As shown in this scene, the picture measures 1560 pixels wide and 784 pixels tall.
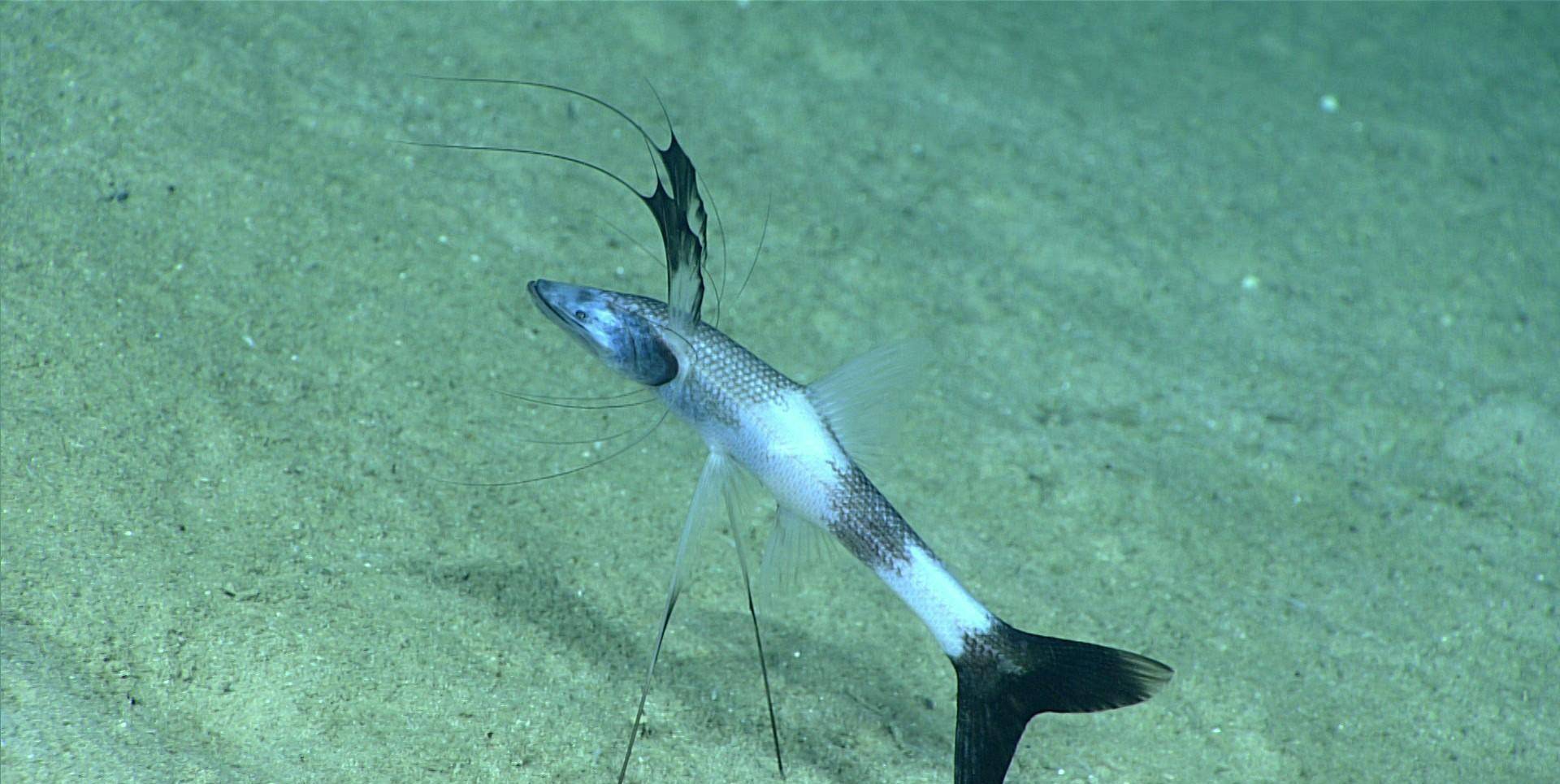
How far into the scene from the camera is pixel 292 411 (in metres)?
3.15

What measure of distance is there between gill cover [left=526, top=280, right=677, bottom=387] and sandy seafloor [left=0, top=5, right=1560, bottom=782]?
0.58 m

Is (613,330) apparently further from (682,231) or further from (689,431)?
(689,431)

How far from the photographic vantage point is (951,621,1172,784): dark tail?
2115mm

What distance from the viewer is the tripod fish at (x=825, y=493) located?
82.8 inches

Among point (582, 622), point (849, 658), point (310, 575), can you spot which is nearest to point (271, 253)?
point (310, 575)

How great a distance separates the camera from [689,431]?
374cm

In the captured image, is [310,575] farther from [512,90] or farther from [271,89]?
[512,90]

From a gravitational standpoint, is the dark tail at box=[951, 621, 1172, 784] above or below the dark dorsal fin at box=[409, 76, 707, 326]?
below

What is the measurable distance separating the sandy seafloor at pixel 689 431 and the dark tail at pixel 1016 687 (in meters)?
0.50

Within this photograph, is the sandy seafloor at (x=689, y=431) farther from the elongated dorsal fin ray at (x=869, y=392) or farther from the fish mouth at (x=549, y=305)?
the fish mouth at (x=549, y=305)

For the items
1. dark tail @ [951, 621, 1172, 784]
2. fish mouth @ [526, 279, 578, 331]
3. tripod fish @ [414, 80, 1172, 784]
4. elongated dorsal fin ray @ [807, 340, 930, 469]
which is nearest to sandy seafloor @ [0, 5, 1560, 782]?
elongated dorsal fin ray @ [807, 340, 930, 469]

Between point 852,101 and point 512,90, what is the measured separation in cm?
202

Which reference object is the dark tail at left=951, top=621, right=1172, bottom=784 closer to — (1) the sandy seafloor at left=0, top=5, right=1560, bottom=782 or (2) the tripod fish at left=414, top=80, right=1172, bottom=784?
(2) the tripod fish at left=414, top=80, right=1172, bottom=784

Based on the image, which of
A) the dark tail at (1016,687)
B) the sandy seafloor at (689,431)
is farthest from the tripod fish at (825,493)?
the sandy seafloor at (689,431)
